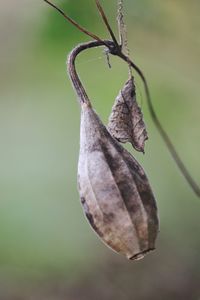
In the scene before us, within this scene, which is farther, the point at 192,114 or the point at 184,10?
the point at 192,114

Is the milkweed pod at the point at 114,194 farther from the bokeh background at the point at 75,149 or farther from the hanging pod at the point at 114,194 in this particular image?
the bokeh background at the point at 75,149

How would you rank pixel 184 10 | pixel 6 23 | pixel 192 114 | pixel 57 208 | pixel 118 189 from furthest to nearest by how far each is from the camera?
pixel 6 23 < pixel 57 208 < pixel 192 114 < pixel 184 10 < pixel 118 189

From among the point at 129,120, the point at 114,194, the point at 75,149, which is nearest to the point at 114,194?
the point at 114,194

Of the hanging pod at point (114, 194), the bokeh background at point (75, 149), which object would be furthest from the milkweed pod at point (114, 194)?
the bokeh background at point (75, 149)

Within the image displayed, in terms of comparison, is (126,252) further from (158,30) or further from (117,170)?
(158,30)

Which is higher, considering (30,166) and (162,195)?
(30,166)

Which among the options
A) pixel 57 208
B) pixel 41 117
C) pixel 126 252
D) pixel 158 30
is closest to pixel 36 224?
pixel 57 208

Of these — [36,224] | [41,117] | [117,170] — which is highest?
[41,117]

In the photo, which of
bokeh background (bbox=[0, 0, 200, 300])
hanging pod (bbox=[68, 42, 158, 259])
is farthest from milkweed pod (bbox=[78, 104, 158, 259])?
bokeh background (bbox=[0, 0, 200, 300])
